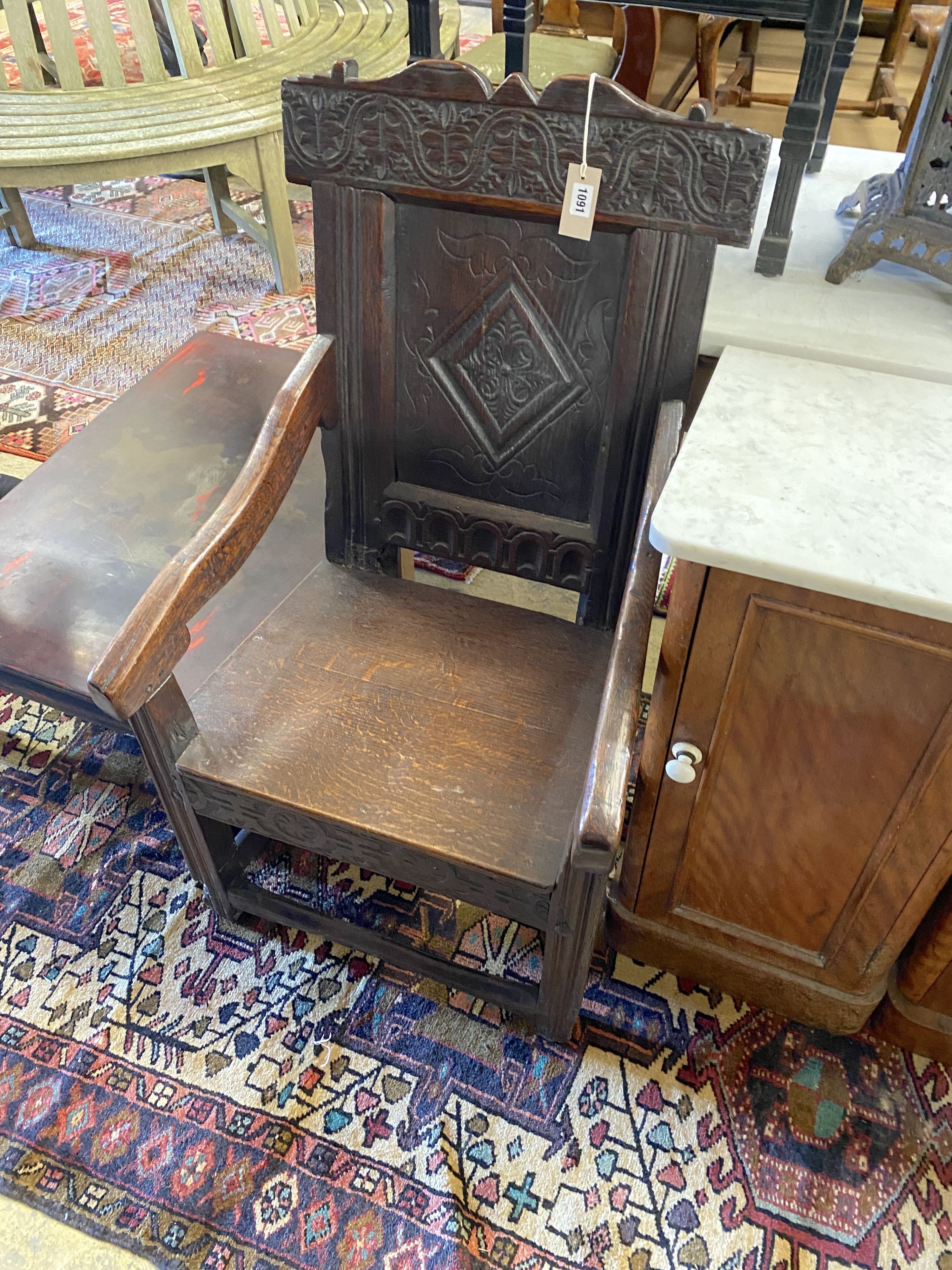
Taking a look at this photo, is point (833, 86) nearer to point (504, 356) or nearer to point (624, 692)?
point (504, 356)

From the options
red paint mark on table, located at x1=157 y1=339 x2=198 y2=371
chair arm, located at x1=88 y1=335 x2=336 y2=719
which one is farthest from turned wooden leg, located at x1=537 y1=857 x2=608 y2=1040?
red paint mark on table, located at x1=157 y1=339 x2=198 y2=371

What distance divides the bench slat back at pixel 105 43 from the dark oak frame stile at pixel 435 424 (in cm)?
231

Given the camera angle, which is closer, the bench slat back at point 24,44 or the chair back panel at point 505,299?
the chair back panel at point 505,299

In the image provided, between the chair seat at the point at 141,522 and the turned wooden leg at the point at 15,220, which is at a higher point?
the chair seat at the point at 141,522

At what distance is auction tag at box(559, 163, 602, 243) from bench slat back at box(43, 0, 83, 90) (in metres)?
2.54

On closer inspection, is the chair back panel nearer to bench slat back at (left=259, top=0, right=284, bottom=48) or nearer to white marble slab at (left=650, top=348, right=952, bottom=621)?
white marble slab at (left=650, top=348, right=952, bottom=621)

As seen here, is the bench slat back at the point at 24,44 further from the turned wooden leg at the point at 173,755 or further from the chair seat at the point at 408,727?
the turned wooden leg at the point at 173,755

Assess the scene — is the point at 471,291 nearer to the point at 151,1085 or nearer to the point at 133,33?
the point at 151,1085

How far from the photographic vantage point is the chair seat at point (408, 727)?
1077 millimetres

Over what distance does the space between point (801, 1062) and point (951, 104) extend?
1.33 m

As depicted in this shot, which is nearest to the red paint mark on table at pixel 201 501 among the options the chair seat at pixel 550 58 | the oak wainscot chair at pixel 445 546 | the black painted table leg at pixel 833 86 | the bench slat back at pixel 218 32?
the oak wainscot chair at pixel 445 546

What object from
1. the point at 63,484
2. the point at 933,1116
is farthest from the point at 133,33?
the point at 933,1116

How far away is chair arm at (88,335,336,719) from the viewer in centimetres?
95

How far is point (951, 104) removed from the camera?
1.11 metres
